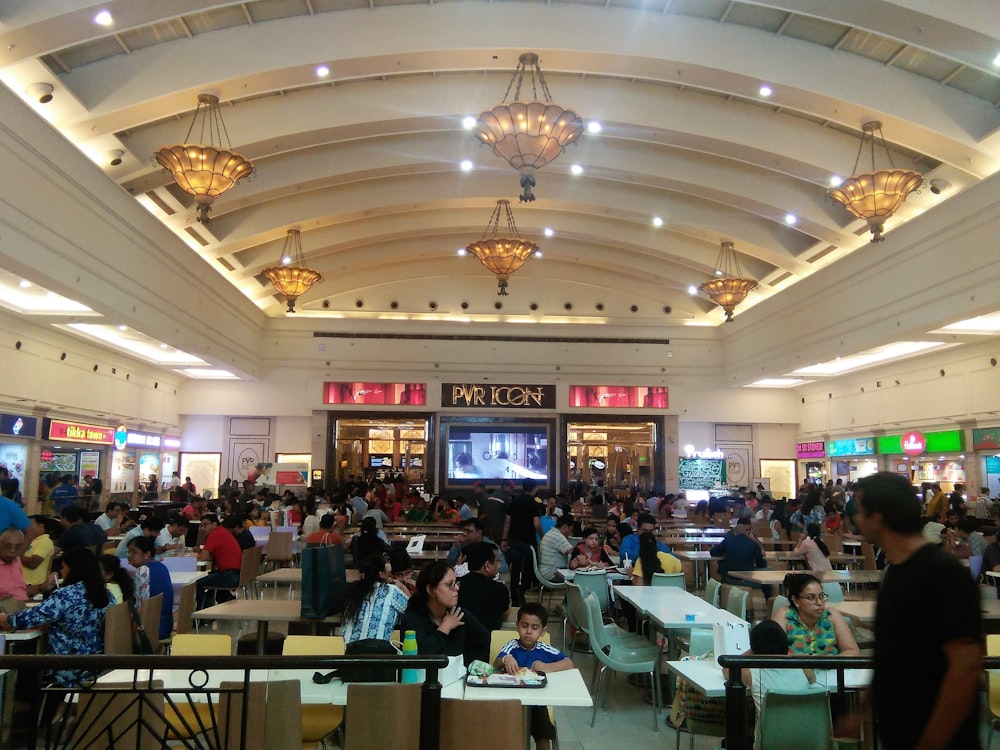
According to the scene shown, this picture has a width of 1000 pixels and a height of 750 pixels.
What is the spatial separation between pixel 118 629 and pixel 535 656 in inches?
108

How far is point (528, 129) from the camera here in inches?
396

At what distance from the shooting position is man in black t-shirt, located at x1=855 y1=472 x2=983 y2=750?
1879mm

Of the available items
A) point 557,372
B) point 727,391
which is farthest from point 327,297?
point 727,391

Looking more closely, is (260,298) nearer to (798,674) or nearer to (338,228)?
(338,228)

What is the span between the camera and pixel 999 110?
34.9 ft

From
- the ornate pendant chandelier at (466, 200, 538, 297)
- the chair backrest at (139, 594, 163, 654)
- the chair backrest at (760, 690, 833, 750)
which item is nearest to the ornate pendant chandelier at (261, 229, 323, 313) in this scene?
the ornate pendant chandelier at (466, 200, 538, 297)

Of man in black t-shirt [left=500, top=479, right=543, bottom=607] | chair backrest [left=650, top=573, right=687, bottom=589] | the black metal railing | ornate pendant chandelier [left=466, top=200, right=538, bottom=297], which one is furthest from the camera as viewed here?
ornate pendant chandelier [left=466, top=200, right=538, bottom=297]

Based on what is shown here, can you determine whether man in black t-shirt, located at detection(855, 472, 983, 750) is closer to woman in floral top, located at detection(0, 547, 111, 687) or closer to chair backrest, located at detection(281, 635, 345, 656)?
chair backrest, located at detection(281, 635, 345, 656)

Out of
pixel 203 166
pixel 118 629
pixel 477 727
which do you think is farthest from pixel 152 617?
pixel 203 166

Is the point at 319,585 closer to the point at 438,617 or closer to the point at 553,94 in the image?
the point at 438,617

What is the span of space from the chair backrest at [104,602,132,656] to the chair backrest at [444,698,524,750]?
283 cm

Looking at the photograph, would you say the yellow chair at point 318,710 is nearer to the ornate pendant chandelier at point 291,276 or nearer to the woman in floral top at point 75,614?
the woman in floral top at point 75,614

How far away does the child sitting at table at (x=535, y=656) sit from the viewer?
14.0 feet

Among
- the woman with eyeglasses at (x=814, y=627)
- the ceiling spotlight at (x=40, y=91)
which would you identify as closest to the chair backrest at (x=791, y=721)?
the woman with eyeglasses at (x=814, y=627)
